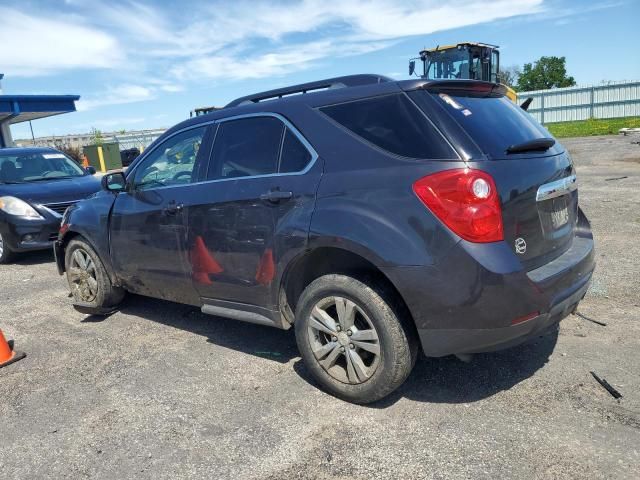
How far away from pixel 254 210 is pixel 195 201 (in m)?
0.67

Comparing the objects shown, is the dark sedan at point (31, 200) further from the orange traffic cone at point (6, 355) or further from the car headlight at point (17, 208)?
the orange traffic cone at point (6, 355)

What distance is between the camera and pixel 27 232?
7.69 meters

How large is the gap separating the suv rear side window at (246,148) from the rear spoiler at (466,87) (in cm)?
106

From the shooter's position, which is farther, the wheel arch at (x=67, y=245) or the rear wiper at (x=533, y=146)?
the wheel arch at (x=67, y=245)

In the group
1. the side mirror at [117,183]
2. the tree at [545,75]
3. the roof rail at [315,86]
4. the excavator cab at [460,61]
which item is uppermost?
the tree at [545,75]

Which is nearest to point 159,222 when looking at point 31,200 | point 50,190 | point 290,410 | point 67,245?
point 67,245

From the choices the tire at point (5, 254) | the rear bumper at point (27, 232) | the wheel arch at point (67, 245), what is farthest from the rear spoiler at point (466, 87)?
the tire at point (5, 254)

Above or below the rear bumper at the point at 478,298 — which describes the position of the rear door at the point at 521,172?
above

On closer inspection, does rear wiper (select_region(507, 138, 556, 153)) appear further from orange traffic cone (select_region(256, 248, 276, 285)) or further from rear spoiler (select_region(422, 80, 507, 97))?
orange traffic cone (select_region(256, 248, 276, 285))

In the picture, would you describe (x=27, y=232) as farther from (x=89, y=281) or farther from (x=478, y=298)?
(x=478, y=298)

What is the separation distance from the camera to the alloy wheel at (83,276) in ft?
17.4

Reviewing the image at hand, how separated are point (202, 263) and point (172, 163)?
100 cm

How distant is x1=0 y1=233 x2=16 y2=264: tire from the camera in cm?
794

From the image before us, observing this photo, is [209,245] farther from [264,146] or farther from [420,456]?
[420,456]
